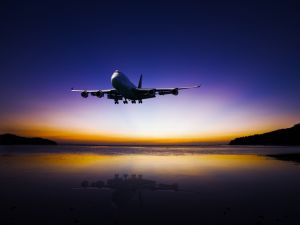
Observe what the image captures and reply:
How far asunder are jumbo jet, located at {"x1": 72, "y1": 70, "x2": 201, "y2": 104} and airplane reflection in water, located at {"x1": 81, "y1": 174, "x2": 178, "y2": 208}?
3310 centimetres

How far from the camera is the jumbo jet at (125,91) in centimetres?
5464

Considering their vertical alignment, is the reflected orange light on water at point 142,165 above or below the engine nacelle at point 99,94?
below

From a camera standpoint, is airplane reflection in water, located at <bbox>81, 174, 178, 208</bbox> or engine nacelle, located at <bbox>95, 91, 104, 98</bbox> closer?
airplane reflection in water, located at <bbox>81, 174, 178, 208</bbox>

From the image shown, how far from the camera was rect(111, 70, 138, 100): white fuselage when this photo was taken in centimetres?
5369

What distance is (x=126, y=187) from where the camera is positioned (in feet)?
68.2

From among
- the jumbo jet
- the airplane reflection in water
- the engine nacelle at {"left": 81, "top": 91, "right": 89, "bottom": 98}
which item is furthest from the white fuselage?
the airplane reflection in water

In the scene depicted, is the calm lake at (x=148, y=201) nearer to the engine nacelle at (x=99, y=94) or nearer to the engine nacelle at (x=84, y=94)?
the engine nacelle at (x=99, y=94)

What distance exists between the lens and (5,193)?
17953mm

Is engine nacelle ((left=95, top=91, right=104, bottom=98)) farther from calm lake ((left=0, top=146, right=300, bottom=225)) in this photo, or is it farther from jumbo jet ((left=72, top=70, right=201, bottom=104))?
calm lake ((left=0, top=146, right=300, bottom=225))

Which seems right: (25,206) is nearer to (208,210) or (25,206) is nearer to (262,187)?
(208,210)

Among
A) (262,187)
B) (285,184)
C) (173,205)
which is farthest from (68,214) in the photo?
(285,184)

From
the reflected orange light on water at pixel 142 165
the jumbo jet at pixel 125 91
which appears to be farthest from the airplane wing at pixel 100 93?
the reflected orange light on water at pixel 142 165

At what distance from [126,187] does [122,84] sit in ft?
119

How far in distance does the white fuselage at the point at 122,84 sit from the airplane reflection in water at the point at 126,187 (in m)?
32.4
